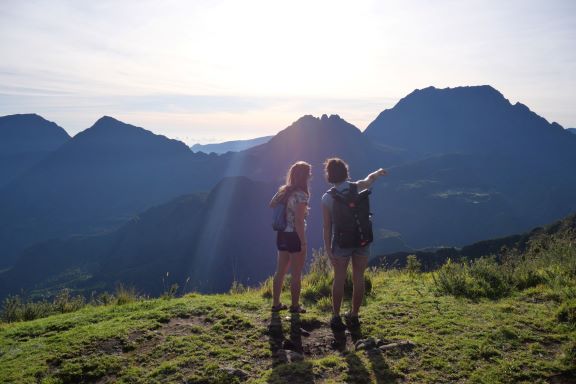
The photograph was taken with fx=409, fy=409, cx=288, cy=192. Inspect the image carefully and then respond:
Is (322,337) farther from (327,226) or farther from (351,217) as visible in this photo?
(351,217)

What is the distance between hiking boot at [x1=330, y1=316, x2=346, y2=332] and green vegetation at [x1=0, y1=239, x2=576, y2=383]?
0.15 metres

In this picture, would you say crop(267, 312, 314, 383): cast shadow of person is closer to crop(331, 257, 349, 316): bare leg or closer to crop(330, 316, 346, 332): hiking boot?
crop(330, 316, 346, 332): hiking boot

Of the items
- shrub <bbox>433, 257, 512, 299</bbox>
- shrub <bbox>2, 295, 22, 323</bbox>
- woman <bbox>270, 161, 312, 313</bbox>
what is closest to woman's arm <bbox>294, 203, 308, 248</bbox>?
woman <bbox>270, 161, 312, 313</bbox>

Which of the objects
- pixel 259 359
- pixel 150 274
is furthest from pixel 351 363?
pixel 150 274

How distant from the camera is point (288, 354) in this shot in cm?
566

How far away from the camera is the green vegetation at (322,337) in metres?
4.97

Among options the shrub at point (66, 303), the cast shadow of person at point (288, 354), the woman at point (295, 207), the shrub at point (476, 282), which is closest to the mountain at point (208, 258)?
the shrub at point (66, 303)

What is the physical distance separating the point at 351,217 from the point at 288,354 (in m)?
2.14

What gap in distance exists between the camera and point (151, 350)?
582 cm

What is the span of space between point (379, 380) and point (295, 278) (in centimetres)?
262

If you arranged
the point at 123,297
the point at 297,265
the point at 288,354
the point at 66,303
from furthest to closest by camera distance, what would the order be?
the point at 66,303 < the point at 123,297 < the point at 297,265 < the point at 288,354

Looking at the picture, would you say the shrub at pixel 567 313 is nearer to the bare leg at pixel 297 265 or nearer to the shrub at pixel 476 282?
the shrub at pixel 476 282

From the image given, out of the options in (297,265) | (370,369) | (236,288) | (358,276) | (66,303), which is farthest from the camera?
(236,288)

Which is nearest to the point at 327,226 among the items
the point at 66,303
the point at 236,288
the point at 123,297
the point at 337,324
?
the point at 337,324
